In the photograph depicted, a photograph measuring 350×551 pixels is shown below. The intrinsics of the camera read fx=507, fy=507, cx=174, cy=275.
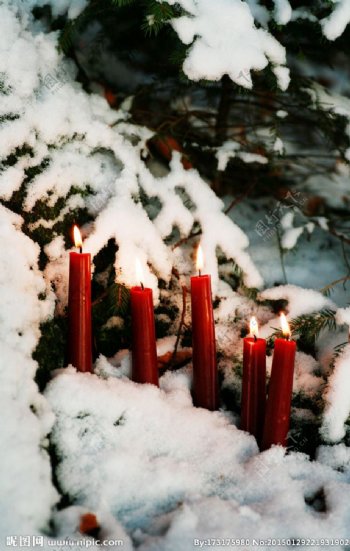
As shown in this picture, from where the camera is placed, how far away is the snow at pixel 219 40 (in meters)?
1.63

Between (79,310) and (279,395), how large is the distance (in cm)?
67

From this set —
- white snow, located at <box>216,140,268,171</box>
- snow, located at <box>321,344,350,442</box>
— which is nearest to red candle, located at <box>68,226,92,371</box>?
snow, located at <box>321,344,350,442</box>

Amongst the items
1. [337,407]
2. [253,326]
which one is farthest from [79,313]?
[337,407]

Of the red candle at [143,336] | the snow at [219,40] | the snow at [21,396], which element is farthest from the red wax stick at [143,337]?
the snow at [219,40]

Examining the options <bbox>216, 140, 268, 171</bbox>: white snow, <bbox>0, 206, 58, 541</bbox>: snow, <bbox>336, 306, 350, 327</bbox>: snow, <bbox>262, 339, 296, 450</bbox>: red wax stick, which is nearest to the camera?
<bbox>0, 206, 58, 541</bbox>: snow

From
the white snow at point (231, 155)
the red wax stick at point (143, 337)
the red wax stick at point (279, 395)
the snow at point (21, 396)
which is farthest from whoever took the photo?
the white snow at point (231, 155)

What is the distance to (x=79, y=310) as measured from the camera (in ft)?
5.23

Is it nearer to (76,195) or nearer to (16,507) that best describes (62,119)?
(76,195)

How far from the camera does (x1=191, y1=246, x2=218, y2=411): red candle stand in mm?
1639

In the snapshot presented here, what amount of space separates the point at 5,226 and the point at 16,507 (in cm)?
80

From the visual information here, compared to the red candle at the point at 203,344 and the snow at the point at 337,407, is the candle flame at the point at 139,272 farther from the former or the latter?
the snow at the point at 337,407

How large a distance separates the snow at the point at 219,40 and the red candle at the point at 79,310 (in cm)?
67

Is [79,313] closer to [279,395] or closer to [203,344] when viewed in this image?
[203,344]

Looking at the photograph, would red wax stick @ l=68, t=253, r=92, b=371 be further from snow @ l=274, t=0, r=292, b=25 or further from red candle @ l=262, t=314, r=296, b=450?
snow @ l=274, t=0, r=292, b=25
